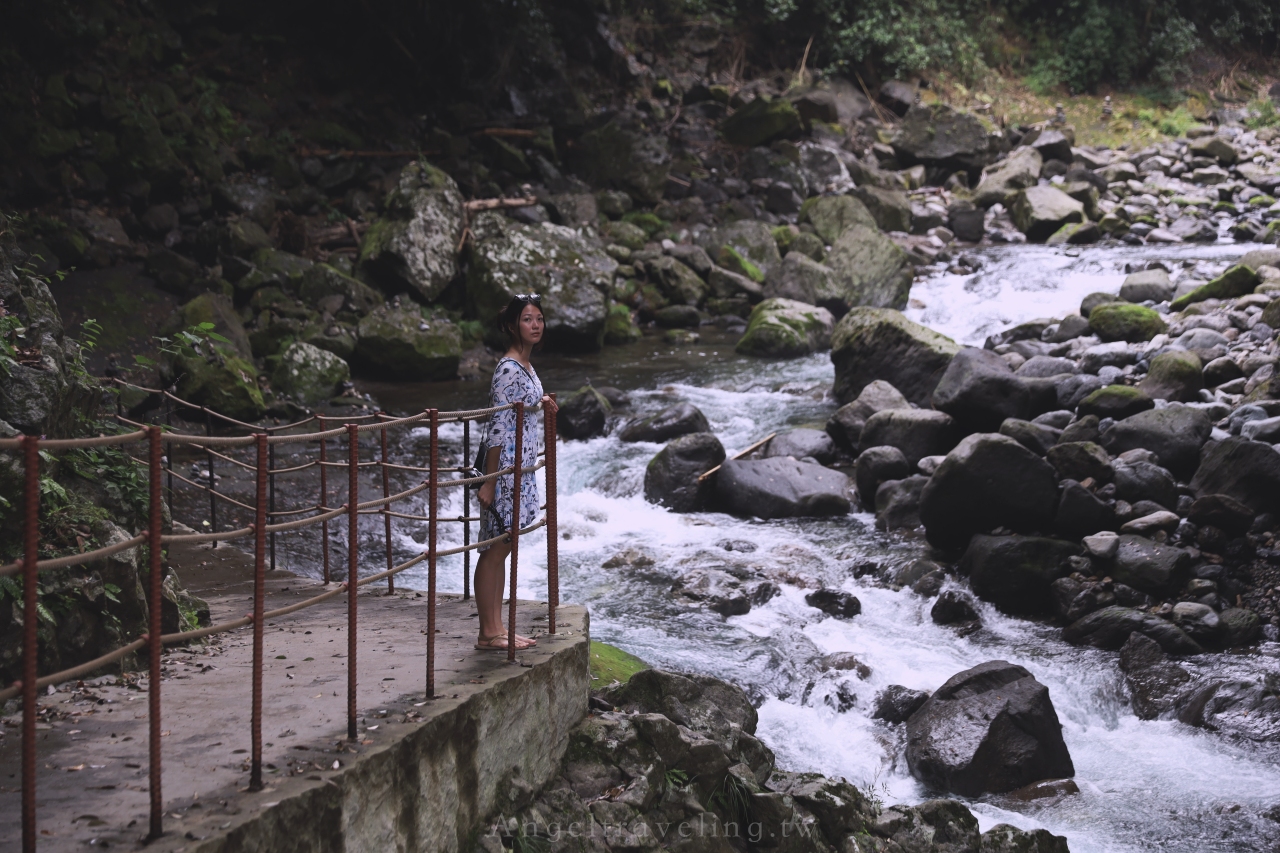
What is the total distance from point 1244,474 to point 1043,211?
1475 cm

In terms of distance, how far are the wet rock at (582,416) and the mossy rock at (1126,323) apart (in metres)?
6.75

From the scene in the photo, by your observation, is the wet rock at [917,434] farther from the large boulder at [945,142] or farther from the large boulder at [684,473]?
the large boulder at [945,142]

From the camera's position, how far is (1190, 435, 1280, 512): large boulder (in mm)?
7602

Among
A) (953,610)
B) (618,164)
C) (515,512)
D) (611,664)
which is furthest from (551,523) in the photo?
(618,164)

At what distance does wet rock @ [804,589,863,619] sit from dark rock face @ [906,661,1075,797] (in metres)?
1.72

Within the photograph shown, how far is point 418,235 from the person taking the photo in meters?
15.4

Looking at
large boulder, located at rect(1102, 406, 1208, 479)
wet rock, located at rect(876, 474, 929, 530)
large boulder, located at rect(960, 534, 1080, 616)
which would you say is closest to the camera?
large boulder, located at rect(960, 534, 1080, 616)

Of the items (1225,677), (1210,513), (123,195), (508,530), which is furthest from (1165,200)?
(508,530)

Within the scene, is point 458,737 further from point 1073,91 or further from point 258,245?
point 1073,91

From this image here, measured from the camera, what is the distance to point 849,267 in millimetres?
17859

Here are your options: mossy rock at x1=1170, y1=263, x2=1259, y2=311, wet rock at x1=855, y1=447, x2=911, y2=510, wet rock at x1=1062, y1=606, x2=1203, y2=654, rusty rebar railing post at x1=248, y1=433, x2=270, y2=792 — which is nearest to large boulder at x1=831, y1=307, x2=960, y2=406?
wet rock at x1=855, y1=447, x2=911, y2=510

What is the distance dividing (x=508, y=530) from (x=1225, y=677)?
5230 millimetres

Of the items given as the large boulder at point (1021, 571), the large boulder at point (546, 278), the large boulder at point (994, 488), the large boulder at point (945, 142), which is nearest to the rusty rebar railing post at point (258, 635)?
the large boulder at point (1021, 571)

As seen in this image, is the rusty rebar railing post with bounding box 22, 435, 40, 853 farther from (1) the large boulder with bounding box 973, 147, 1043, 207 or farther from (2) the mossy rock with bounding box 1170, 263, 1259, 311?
(1) the large boulder with bounding box 973, 147, 1043, 207
